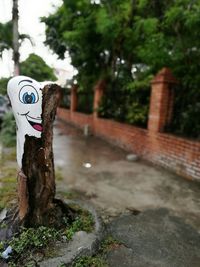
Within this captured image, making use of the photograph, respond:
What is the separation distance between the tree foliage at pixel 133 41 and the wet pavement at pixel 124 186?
1.55 metres

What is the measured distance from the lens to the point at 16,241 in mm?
2525

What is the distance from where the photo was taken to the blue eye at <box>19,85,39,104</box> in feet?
8.16

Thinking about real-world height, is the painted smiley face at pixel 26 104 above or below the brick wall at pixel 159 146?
above

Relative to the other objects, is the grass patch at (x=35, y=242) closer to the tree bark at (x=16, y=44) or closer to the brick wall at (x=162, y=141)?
the brick wall at (x=162, y=141)

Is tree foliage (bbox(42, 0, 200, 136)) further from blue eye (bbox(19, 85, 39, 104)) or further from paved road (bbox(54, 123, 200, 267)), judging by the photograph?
blue eye (bbox(19, 85, 39, 104))

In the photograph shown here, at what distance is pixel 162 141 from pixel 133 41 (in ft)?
11.7

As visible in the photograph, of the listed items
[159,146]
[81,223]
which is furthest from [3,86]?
[81,223]

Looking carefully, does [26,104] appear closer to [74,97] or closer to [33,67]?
[33,67]

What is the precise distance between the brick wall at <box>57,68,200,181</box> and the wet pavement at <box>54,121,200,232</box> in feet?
0.87

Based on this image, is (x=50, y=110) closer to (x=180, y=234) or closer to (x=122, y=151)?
(x=180, y=234)

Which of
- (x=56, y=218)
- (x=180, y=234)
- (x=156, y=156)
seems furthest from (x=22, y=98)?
(x=156, y=156)

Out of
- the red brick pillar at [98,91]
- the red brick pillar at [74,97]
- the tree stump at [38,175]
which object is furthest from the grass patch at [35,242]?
the red brick pillar at [74,97]

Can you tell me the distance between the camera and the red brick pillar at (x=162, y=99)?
20.6 ft

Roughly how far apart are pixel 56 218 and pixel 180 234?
1.52 meters
